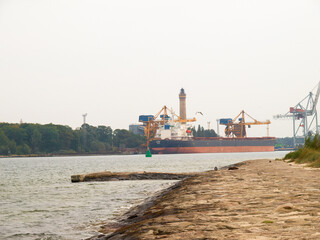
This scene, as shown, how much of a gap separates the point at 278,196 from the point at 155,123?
13073cm

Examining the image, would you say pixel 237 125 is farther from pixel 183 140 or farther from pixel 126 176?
pixel 126 176

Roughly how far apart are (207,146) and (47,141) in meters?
50.7

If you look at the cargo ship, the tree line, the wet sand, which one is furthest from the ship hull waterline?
the wet sand

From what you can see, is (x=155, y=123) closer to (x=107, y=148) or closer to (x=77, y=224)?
(x=107, y=148)

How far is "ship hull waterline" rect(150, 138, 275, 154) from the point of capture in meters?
125

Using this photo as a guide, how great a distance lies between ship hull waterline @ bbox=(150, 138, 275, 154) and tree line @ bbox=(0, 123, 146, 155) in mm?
24005

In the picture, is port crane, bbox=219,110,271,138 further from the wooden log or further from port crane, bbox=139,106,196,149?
the wooden log

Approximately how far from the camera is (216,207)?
5539 millimetres

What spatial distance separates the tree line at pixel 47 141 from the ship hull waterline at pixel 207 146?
24.0 metres

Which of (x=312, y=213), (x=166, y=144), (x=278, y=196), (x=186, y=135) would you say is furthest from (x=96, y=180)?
(x=186, y=135)

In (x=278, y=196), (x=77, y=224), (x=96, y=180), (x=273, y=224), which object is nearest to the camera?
(x=273, y=224)

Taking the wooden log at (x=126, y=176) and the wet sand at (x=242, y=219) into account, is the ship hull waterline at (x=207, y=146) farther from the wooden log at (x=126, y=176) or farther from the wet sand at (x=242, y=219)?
the wet sand at (x=242, y=219)

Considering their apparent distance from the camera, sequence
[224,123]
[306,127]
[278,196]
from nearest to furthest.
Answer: [278,196] → [306,127] → [224,123]

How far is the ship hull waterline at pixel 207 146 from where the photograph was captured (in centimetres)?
12469
